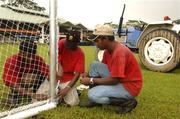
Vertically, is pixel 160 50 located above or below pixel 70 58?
below

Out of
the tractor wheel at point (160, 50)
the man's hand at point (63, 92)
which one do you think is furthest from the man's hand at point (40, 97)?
the tractor wheel at point (160, 50)

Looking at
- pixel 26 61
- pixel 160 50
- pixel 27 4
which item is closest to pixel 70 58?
pixel 26 61

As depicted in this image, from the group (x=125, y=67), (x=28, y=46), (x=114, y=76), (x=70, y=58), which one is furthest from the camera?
(x=70, y=58)

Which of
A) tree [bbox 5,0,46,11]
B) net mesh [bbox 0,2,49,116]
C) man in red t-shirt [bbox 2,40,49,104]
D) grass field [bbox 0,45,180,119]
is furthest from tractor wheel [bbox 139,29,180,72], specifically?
man in red t-shirt [bbox 2,40,49,104]

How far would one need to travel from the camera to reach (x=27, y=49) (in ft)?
16.6

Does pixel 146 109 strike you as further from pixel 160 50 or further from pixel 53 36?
pixel 160 50

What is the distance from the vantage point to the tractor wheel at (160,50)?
8.91m

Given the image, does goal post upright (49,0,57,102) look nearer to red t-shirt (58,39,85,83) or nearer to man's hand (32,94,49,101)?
man's hand (32,94,49,101)

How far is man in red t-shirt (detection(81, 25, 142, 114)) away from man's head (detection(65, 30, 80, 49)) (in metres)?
0.32

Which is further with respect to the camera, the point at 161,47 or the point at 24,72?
the point at 161,47

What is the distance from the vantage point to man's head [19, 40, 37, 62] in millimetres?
5051

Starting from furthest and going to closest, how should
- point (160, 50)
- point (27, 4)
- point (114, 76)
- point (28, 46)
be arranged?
point (160, 50) < point (27, 4) < point (28, 46) < point (114, 76)

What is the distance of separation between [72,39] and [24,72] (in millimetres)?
763

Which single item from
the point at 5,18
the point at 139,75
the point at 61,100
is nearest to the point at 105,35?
the point at 139,75
